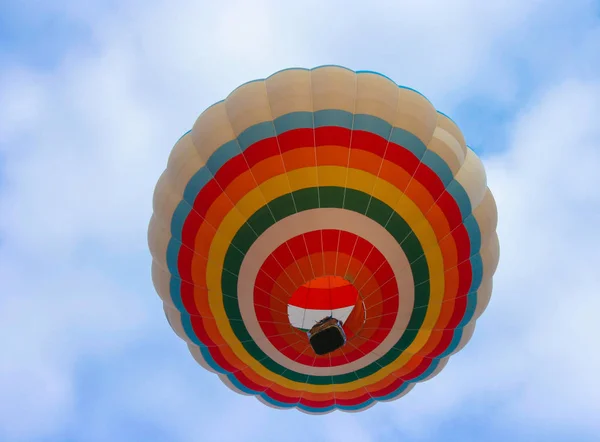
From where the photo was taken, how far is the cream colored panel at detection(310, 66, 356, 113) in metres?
7.89

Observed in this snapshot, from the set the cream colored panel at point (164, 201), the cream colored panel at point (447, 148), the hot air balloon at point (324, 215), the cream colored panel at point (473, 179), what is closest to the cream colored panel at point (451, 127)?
the hot air balloon at point (324, 215)

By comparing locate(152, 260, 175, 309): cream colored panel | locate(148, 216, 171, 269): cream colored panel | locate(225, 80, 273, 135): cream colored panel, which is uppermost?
locate(225, 80, 273, 135): cream colored panel

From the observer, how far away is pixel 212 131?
8.11m

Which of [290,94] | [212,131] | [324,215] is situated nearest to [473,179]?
[324,215]

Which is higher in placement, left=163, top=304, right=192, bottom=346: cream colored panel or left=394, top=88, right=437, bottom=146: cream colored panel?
left=394, top=88, right=437, bottom=146: cream colored panel

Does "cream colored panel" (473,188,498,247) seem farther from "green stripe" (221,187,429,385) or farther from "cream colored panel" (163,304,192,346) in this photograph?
"cream colored panel" (163,304,192,346)

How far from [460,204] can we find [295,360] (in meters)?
3.48

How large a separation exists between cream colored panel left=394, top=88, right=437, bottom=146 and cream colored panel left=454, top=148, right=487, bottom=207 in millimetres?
739

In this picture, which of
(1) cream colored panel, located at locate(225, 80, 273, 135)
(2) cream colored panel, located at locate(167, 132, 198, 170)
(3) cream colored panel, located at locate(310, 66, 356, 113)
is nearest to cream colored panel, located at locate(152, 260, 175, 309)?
(2) cream colored panel, located at locate(167, 132, 198, 170)

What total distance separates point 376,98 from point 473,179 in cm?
188

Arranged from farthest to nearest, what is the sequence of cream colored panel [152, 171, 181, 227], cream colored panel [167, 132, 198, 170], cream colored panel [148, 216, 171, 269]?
cream colored panel [148, 216, 171, 269], cream colored panel [152, 171, 181, 227], cream colored panel [167, 132, 198, 170]

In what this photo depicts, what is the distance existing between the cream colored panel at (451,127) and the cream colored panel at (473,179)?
0.25 meters

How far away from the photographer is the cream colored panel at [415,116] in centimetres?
801

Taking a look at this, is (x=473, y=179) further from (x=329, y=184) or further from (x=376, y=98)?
(x=329, y=184)
